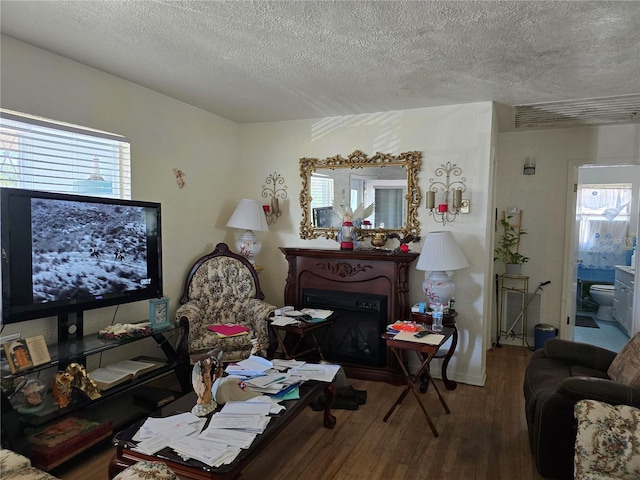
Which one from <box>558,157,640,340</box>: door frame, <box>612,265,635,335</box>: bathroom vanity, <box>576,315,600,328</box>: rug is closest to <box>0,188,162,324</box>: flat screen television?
<box>558,157,640,340</box>: door frame

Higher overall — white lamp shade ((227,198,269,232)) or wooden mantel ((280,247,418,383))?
white lamp shade ((227,198,269,232))

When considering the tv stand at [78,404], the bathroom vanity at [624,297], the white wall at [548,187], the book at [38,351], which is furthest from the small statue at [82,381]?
the bathroom vanity at [624,297]

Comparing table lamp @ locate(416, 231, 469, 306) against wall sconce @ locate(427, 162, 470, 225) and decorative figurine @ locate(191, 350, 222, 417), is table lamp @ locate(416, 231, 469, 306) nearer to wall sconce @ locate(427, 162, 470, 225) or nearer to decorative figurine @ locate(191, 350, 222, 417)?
wall sconce @ locate(427, 162, 470, 225)

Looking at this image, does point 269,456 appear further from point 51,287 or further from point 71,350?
point 51,287

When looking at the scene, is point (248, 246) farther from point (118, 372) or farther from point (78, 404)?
point (78, 404)

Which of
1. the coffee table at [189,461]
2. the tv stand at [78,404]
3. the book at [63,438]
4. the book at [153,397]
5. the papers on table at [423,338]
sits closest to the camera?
the coffee table at [189,461]

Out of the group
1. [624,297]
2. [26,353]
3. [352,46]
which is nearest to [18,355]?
[26,353]

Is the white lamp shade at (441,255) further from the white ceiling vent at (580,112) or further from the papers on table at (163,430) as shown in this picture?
the papers on table at (163,430)

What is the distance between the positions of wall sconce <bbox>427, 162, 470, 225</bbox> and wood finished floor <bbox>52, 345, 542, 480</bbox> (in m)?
1.55

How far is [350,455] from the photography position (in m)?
2.54

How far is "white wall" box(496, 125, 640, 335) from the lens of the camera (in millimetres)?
4555

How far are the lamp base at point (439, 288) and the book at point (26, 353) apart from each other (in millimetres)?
2720

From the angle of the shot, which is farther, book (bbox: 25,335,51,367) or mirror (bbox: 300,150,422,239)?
mirror (bbox: 300,150,422,239)

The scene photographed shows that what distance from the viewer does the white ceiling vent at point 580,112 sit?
354 cm
